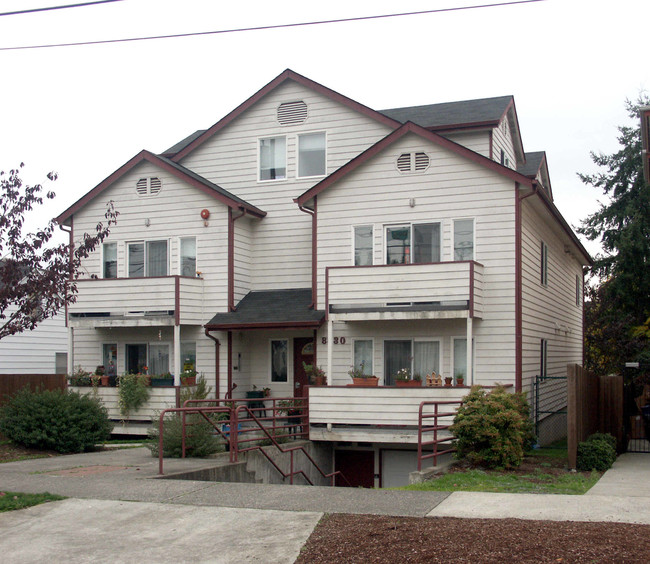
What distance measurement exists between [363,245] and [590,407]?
6.84m

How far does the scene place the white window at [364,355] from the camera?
66.9 feet

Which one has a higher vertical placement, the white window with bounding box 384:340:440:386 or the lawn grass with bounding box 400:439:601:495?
the white window with bounding box 384:340:440:386

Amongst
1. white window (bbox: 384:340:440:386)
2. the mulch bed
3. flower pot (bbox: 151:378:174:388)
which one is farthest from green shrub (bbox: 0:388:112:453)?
the mulch bed

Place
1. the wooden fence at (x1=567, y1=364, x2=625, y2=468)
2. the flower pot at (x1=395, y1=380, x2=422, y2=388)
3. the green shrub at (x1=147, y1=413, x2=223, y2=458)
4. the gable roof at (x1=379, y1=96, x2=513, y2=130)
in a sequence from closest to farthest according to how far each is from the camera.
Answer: the wooden fence at (x1=567, y1=364, x2=625, y2=468), the green shrub at (x1=147, y1=413, x2=223, y2=458), the flower pot at (x1=395, y1=380, x2=422, y2=388), the gable roof at (x1=379, y1=96, x2=513, y2=130)

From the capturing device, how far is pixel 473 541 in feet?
26.2

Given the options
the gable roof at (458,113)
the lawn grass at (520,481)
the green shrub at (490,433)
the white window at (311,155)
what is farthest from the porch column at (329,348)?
the gable roof at (458,113)

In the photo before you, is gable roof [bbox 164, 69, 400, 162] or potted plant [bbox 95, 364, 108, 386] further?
gable roof [bbox 164, 69, 400, 162]

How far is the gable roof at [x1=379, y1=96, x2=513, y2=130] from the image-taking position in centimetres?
2212

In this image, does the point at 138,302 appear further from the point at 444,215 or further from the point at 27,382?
the point at 444,215

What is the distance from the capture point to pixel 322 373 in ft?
66.5

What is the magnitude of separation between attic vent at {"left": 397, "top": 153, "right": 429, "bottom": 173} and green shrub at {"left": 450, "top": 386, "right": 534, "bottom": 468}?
718 centimetres

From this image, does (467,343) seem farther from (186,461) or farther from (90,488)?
(90,488)

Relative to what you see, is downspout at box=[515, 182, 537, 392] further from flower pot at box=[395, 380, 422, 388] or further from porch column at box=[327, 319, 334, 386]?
porch column at box=[327, 319, 334, 386]

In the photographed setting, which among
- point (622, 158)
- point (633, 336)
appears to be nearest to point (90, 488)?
point (633, 336)
